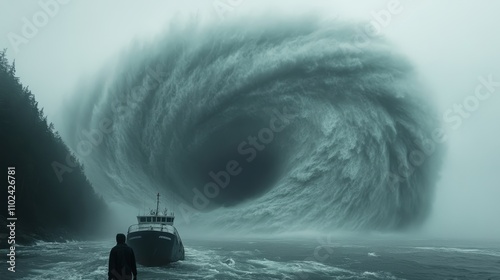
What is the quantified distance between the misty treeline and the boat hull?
24557 mm

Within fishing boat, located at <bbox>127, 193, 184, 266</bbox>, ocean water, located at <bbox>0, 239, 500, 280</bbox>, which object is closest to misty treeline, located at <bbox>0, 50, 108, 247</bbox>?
ocean water, located at <bbox>0, 239, 500, 280</bbox>

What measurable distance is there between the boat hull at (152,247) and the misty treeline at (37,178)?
80.6 ft

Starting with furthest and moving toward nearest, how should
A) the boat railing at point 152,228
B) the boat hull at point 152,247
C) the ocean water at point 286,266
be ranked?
the boat railing at point 152,228, the boat hull at point 152,247, the ocean water at point 286,266

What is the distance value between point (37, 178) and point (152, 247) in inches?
1778

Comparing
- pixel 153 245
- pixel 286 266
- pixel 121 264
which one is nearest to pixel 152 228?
pixel 153 245

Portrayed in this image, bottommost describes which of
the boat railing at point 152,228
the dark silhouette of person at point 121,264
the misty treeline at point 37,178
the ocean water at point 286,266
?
the ocean water at point 286,266

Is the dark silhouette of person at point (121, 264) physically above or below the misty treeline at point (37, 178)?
below

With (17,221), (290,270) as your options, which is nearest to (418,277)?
(290,270)

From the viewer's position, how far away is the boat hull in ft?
127

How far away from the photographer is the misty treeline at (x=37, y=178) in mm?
64438

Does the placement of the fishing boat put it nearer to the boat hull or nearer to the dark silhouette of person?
the boat hull

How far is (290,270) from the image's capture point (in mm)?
36656

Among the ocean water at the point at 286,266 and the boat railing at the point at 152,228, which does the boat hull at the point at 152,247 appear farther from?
the ocean water at the point at 286,266

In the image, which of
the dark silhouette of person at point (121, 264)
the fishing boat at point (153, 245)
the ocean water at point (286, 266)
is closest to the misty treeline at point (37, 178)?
the ocean water at point (286, 266)
